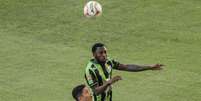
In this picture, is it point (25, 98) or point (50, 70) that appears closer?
point (25, 98)

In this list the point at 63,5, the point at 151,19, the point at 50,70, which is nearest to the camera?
the point at 50,70

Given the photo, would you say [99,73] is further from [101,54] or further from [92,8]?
[92,8]

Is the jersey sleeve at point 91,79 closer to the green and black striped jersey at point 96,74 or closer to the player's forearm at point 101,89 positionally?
the green and black striped jersey at point 96,74

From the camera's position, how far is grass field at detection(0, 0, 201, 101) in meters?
16.3

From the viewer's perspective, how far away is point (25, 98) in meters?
15.9

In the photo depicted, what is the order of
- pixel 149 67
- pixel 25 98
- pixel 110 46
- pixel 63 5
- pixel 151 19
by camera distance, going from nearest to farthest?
pixel 149 67 → pixel 25 98 → pixel 110 46 → pixel 151 19 → pixel 63 5

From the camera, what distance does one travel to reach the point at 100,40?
1992 centimetres

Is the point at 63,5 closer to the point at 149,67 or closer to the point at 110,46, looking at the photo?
the point at 110,46

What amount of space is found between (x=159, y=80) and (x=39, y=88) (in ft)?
11.2

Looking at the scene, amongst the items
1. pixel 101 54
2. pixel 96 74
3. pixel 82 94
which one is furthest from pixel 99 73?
pixel 82 94

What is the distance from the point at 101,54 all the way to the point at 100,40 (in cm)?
816

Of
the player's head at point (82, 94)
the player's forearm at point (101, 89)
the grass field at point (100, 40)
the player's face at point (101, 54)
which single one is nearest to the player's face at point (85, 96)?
the player's head at point (82, 94)

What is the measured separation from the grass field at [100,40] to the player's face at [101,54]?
158 inches

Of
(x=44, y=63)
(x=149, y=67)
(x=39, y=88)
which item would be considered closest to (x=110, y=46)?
(x=44, y=63)
